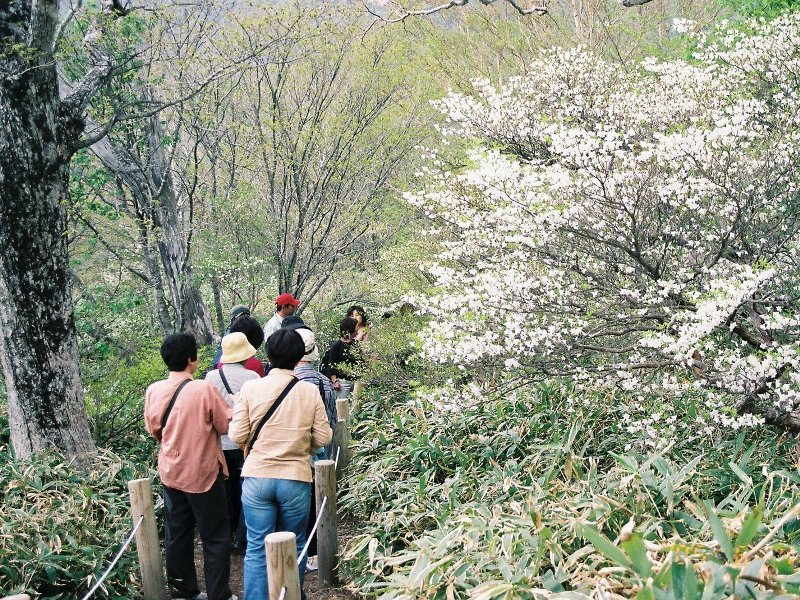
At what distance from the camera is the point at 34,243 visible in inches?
214

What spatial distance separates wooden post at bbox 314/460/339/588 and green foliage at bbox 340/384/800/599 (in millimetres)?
166

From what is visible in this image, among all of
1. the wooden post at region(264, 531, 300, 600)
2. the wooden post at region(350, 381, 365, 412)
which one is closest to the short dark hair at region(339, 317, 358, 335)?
the wooden post at region(350, 381, 365, 412)

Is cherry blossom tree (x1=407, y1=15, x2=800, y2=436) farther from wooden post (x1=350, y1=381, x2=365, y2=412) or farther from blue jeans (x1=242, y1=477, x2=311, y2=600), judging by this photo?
wooden post (x1=350, y1=381, x2=365, y2=412)

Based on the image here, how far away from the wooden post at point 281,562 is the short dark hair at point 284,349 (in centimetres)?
108

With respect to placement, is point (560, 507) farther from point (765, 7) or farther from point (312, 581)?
point (765, 7)

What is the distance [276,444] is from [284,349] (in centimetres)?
52

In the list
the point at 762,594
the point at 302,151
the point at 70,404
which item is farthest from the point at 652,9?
the point at 762,594

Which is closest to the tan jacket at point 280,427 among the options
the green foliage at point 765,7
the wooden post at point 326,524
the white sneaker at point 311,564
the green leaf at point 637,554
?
the wooden post at point 326,524

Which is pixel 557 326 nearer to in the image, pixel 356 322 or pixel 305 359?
pixel 305 359

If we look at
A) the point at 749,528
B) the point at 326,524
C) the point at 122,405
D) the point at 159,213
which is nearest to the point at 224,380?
the point at 326,524

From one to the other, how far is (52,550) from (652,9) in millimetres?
13879

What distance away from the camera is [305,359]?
16.8ft

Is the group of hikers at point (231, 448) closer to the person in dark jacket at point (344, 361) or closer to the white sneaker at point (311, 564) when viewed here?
the white sneaker at point (311, 564)

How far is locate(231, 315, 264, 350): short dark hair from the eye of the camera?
207 inches
